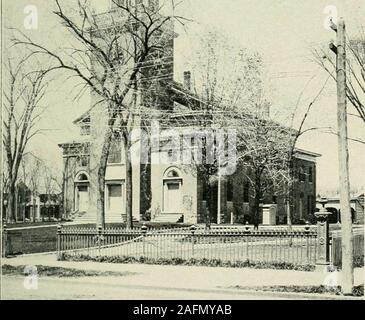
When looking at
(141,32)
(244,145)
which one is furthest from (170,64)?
(244,145)

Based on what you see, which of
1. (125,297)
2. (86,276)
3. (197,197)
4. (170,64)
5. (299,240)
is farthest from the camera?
(197,197)

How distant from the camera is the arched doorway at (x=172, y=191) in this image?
62.6ft

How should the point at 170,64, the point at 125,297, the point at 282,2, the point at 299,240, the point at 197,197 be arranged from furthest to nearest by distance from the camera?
the point at 197,197 < the point at 170,64 < the point at 299,240 < the point at 282,2 < the point at 125,297

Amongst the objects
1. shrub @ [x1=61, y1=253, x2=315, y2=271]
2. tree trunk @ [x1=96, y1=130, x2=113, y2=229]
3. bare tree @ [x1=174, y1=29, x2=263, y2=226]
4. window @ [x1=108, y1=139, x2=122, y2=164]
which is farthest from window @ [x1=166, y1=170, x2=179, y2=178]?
shrub @ [x1=61, y1=253, x2=315, y2=271]

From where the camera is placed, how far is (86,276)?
14344 millimetres

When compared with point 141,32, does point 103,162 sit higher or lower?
lower

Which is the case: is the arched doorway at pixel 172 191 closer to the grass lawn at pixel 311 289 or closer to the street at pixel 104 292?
the street at pixel 104 292

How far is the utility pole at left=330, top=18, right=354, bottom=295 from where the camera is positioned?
11.9 m

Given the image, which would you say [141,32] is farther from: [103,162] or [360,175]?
[360,175]

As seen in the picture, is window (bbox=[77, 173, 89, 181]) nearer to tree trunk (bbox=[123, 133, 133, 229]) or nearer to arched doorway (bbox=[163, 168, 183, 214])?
tree trunk (bbox=[123, 133, 133, 229])

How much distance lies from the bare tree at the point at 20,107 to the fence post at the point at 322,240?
25.4 feet

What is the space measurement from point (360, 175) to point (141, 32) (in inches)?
335

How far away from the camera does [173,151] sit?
690 inches

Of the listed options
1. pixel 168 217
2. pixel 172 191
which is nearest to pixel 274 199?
pixel 172 191
